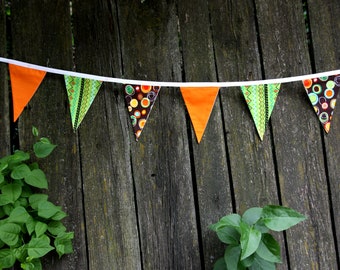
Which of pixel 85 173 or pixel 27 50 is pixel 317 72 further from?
pixel 27 50

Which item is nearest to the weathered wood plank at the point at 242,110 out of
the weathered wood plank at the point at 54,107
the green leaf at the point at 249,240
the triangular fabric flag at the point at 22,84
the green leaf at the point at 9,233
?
the green leaf at the point at 249,240

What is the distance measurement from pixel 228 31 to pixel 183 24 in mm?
178

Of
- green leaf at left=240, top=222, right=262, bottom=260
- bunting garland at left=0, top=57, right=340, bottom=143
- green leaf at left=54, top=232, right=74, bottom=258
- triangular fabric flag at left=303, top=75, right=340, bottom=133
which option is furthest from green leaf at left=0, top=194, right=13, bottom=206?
triangular fabric flag at left=303, top=75, right=340, bottom=133

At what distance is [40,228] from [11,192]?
162mm

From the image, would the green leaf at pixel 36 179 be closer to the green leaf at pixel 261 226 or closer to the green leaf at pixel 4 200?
the green leaf at pixel 4 200

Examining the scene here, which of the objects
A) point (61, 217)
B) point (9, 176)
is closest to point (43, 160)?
point (9, 176)

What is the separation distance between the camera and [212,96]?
165 cm

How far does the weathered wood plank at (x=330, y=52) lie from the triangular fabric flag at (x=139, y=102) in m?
0.67

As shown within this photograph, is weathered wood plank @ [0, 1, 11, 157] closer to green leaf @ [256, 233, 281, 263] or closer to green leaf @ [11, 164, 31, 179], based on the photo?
Result: green leaf @ [11, 164, 31, 179]

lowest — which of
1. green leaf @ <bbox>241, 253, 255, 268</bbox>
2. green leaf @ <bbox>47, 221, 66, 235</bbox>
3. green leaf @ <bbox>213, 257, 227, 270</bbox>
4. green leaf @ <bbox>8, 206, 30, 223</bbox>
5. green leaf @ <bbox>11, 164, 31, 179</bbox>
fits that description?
green leaf @ <bbox>213, 257, 227, 270</bbox>

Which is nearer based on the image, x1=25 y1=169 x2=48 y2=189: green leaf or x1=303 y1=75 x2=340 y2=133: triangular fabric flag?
x1=25 y1=169 x2=48 y2=189: green leaf

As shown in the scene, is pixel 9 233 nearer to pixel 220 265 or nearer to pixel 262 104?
pixel 220 265

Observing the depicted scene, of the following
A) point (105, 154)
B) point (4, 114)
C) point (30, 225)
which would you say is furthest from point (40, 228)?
point (4, 114)

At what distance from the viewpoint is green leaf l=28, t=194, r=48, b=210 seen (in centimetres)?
152
